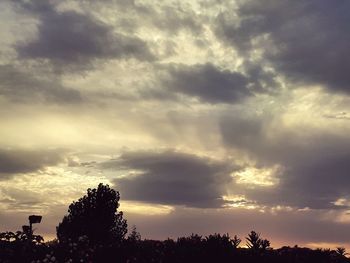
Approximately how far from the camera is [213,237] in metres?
19.7

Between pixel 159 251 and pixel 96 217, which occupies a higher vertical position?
pixel 96 217

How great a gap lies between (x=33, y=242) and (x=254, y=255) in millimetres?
8957

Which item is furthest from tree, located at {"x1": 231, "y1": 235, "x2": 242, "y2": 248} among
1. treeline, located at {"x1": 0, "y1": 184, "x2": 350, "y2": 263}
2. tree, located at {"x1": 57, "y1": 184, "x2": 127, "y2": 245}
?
tree, located at {"x1": 57, "y1": 184, "x2": 127, "y2": 245}

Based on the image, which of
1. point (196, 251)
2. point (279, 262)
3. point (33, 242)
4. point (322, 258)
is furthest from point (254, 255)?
point (33, 242)

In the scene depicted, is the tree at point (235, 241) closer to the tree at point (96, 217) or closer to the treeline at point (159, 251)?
the treeline at point (159, 251)

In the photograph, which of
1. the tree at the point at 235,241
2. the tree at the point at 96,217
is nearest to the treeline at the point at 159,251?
the tree at the point at 235,241

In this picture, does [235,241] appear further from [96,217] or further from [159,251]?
[96,217]

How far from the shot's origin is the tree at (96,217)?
1436 inches

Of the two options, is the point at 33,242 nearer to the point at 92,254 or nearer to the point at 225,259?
the point at 92,254

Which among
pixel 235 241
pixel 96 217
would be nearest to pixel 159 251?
pixel 235 241

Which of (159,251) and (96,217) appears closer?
(159,251)

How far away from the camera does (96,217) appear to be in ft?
120

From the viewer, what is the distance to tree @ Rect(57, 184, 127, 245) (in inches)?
1436

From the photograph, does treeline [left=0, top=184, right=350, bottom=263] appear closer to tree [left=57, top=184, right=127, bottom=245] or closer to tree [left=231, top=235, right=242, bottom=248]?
tree [left=231, top=235, right=242, bottom=248]
